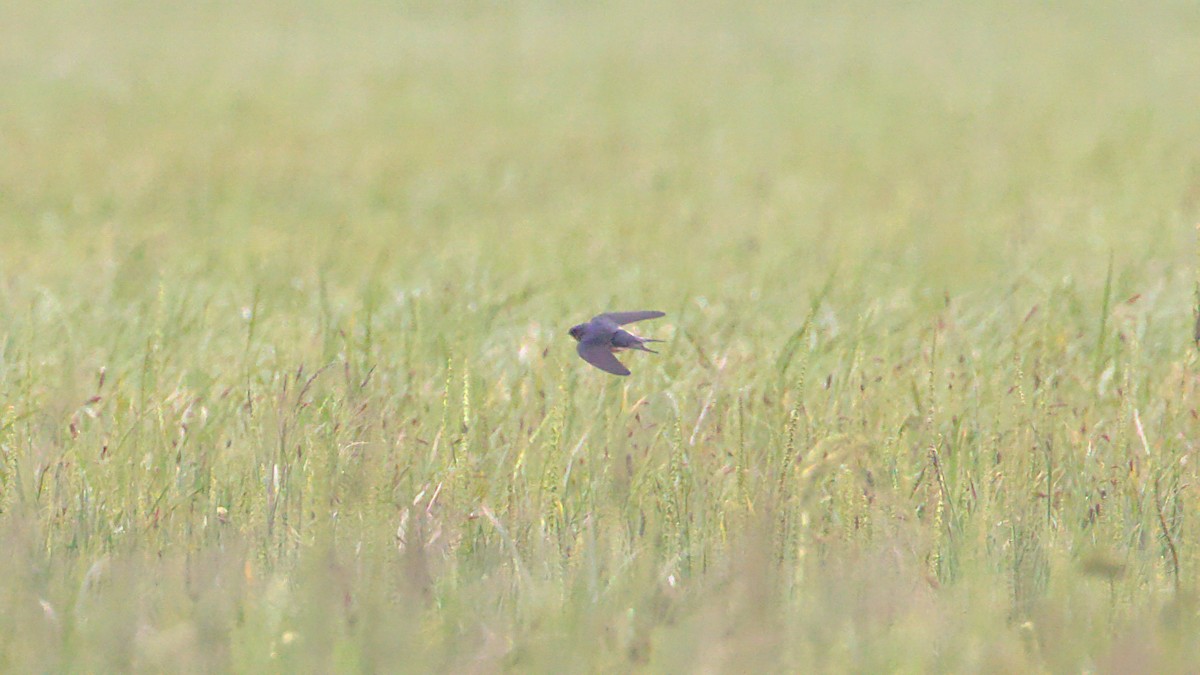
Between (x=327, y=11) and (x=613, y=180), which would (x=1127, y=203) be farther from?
(x=327, y=11)

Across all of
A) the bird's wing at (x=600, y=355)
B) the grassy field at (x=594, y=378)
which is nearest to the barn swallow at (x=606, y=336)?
the bird's wing at (x=600, y=355)

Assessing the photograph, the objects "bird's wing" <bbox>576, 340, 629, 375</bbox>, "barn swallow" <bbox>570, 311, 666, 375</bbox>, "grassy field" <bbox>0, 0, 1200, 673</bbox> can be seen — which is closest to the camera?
"grassy field" <bbox>0, 0, 1200, 673</bbox>

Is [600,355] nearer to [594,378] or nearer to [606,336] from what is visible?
[606,336]

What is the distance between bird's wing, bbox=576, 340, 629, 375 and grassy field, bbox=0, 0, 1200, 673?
0.32 meters

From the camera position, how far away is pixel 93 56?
12.3 metres

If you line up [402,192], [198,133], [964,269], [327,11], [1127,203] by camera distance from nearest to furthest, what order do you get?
[964,269]
[1127,203]
[402,192]
[198,133]
[327,11]

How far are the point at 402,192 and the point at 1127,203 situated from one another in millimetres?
3624


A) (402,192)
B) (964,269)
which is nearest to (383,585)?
(964,269)

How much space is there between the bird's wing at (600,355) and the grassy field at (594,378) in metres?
0.32

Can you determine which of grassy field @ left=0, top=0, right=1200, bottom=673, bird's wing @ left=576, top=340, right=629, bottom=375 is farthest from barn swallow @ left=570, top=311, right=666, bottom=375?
grassy field @ left=0, top=0, right=1200, bottom=673

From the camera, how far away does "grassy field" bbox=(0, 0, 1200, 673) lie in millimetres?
2398

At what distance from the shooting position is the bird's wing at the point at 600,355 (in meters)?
2.50

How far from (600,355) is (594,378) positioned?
1.43 metres

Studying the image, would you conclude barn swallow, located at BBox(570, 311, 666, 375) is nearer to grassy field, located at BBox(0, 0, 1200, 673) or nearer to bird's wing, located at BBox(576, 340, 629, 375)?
bird's wing, located at BBox(576, 340, 629, 375)
